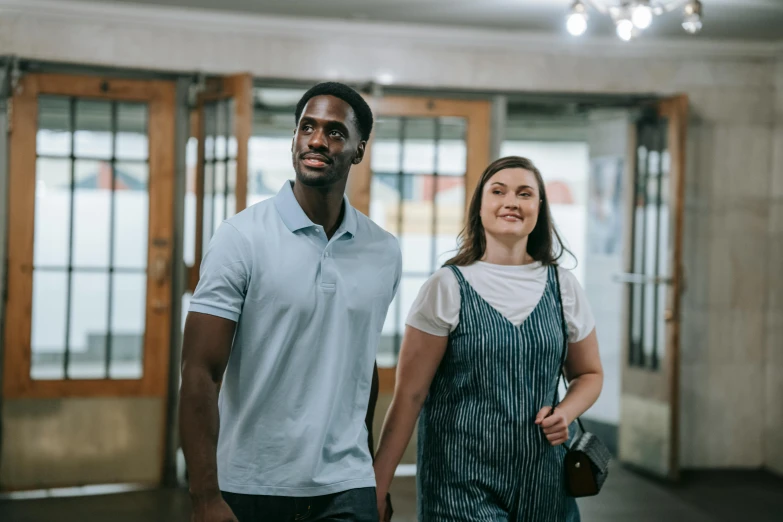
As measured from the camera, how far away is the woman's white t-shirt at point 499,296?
2.10m

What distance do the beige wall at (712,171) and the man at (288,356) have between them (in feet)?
11.2

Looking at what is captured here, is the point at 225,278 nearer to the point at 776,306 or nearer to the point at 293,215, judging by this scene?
the point at 293,215

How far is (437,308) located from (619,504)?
2.90m

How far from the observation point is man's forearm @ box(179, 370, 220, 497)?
150cm

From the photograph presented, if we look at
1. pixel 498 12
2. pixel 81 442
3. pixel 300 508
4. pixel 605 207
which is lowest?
pixel 81 442

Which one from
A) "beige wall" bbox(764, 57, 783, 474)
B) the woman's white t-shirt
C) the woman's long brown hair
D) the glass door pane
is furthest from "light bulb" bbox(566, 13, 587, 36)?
the glass door pane

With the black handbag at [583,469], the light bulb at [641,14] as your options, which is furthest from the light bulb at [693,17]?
the black handbag at [583,469]

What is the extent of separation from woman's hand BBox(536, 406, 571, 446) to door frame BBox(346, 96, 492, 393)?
9.52 ft

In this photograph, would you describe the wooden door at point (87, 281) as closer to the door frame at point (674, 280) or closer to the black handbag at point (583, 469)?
the door frame at point (674, 280)

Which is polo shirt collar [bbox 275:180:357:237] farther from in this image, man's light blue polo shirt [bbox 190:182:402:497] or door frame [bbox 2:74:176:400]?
door frame [bbox 2:74:176:400]

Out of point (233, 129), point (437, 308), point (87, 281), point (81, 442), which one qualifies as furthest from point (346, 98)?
point (81, 442)

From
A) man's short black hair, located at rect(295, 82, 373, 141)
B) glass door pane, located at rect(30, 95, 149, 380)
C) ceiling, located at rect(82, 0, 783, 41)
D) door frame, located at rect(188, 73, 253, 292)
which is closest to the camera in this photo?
man's short black hair, located at rect(295, 82, 373, 141)

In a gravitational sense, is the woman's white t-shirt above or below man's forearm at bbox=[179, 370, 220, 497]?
above

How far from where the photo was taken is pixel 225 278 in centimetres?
154
